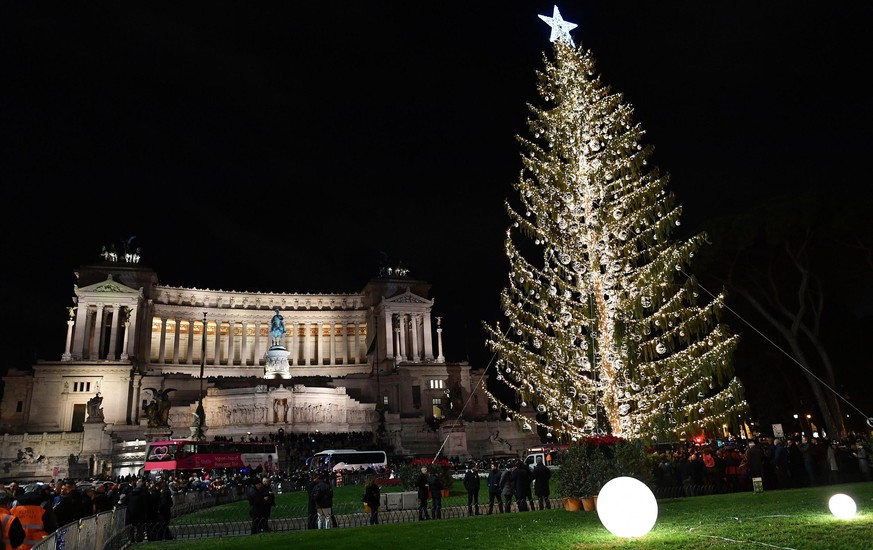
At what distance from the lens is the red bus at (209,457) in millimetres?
37844

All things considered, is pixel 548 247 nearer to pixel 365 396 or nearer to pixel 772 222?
pixel 772 222

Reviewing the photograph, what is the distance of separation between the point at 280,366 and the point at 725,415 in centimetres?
5859

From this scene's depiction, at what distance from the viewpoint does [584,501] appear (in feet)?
53.3

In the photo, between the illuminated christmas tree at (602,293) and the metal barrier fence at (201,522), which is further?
the illuminated christmas tree at (602,293)

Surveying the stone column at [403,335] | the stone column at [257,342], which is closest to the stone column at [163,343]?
the stone column at [257,342]

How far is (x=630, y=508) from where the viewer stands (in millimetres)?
9984

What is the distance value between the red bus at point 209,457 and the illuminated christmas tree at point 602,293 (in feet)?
75.4

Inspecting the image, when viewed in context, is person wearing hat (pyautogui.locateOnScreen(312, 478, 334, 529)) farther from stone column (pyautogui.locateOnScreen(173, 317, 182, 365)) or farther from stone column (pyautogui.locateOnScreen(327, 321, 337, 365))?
stone column (pyautogui.locateOnScreen(327, 321, 337, 365))

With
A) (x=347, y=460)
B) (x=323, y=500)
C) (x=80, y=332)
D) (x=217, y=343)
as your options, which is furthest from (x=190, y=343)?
(x=323, y=500)

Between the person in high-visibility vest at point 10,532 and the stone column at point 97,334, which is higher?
the stone column at point 97,334

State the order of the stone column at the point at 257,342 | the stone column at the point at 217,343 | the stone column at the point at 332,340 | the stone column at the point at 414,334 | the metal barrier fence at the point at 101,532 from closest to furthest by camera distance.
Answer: the metal barrier fence at the point at 101,532 → the stone column at the point at 414,334 → the stone column at the point at 217,343 → the stone column at the point at 257,342 → the stone column at the point at 332,340

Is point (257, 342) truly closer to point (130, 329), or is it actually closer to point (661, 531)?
Answer: point (130, 329)

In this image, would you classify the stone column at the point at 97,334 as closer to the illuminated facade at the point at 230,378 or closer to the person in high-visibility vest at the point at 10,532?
the illuminated facade at the point at 230,378

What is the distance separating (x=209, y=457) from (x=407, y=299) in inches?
1856
